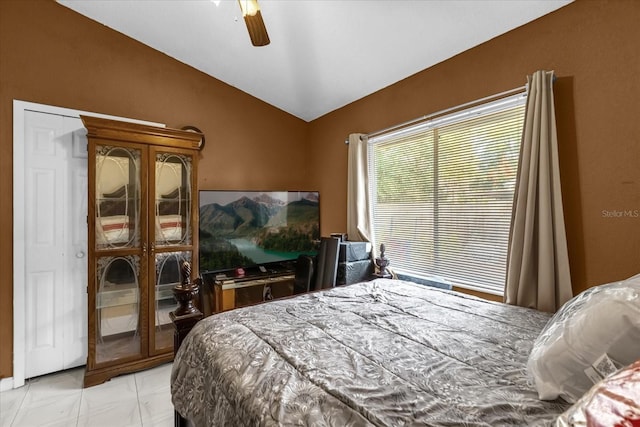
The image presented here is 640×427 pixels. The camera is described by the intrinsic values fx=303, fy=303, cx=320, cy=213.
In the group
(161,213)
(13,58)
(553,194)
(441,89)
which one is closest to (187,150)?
(161,213)

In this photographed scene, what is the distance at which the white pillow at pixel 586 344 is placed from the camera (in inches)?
30.3

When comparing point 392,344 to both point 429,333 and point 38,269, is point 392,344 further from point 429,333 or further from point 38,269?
point 38,269

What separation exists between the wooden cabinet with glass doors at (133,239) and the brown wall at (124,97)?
0.53 m

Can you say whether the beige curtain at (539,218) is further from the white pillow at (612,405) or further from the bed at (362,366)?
the white pillow at (612,405)

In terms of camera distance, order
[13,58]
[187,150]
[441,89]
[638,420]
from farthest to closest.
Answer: [187,150]
[441,89]
[13,58]
[638,420]

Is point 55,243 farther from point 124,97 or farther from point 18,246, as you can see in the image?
point 124,97

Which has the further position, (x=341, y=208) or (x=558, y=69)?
(x=341, y=208)

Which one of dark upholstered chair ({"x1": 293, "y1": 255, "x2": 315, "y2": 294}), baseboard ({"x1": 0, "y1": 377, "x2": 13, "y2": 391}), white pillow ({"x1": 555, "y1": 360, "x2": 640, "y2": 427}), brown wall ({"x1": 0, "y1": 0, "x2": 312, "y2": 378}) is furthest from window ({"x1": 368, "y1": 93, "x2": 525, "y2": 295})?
baseboard ({"x1": 0, "y1": 377, "x2": 13, "y2": 391})

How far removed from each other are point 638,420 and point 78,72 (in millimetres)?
3615

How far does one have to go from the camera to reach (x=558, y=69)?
6.04 ft

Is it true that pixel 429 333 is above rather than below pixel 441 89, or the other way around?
below

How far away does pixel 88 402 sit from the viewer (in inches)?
83.3

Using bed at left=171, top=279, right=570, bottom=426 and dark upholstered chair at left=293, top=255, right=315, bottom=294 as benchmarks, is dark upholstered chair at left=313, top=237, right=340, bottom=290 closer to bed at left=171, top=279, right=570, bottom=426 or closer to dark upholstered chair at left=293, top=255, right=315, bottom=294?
dark upholstered chair at left=293, top=255, right=315, bottom=294

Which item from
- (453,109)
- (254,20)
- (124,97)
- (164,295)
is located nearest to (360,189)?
(453,109)
